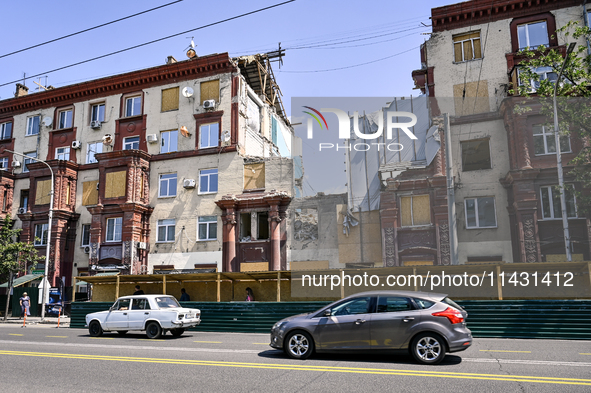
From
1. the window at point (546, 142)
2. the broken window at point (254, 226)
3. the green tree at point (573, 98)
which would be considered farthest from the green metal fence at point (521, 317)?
the window at point (546, 142)

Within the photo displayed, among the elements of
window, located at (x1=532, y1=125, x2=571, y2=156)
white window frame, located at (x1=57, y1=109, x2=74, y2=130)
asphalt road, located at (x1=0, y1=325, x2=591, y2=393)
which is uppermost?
white window frame, located at (x1=57, y1=109, x2=74, y2=130)

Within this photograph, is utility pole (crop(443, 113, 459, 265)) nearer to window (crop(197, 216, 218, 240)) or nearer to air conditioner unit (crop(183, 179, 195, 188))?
window (crop(197, 216, 218, 240))

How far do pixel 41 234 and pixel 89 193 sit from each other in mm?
4911

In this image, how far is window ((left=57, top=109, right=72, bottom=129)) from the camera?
123 feet

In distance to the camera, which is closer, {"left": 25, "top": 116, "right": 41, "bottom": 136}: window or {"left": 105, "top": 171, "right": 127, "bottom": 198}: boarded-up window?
{"left": 105, "top": 171, "right": 127, "bottom": 198}: boarded-up window

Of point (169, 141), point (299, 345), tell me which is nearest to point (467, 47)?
point (169, 141)

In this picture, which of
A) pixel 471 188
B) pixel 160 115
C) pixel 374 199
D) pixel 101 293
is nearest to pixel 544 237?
pixel 471 188

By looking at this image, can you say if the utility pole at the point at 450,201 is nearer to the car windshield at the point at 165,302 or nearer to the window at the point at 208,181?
the window at the point at 208,181

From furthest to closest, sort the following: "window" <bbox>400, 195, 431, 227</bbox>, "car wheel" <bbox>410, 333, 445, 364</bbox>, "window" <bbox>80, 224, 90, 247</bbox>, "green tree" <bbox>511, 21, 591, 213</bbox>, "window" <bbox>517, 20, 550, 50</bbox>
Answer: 1. "window" <bbox>80, 224, 90, 247</bbox>
2. "window" <bbox>517, 20, 550, 50</bbox>
3. "window" <bbox>400, 195, 431, 227</bbox>
4. "green tree" <bbox>511, 21, 591, 213</bbox>
5. "car wheel" <bbox>410, 333, 445, 364</bbox>

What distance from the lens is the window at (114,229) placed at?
32188mm

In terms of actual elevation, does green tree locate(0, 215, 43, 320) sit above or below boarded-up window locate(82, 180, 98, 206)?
below

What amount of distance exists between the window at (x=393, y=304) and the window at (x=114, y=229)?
86.2 ft

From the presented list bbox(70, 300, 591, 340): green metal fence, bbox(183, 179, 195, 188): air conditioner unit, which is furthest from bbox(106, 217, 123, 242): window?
bbox(70, 300, 591, 340): green metal fence

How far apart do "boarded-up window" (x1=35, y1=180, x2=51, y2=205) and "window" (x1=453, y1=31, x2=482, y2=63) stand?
30440 mm
